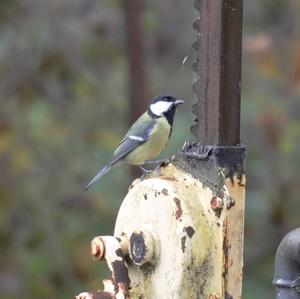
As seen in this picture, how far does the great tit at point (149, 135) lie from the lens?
12.7 ft

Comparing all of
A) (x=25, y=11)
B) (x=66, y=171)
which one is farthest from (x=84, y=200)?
(x=25, y=11)

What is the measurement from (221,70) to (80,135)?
17.2 feet

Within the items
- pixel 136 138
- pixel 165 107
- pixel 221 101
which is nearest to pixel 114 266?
pixel 221 101

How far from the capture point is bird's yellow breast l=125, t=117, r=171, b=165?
402 cm

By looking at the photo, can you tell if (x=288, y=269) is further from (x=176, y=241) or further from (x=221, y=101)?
(x=221, y=101)

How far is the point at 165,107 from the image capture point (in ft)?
12.6

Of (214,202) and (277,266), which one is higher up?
(214,202)

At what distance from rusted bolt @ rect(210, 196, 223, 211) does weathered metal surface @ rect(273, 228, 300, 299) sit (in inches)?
7.7

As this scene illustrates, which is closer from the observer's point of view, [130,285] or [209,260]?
[209,260]

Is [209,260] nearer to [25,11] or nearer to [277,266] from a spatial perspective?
[277,266]

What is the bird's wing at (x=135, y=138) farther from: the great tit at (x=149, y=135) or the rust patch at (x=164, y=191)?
the rust patch at (x=164, y=191)

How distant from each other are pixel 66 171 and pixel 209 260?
5.09 meters

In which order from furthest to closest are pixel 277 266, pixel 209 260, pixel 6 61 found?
pixel 6 61 → pixel 277 266 → pixel 209 260

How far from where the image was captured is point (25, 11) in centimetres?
696
